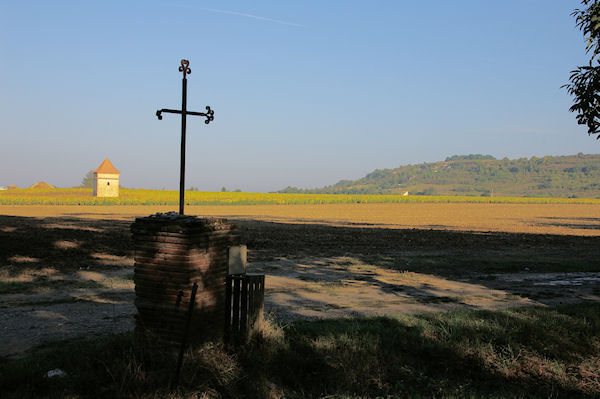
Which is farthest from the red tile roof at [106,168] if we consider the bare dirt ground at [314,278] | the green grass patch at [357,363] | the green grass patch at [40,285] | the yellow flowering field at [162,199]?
the green grass patch at [357,363]

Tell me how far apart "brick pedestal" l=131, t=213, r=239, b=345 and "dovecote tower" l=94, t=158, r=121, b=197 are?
74.0 m

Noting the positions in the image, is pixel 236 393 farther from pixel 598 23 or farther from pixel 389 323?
pixel 598 23

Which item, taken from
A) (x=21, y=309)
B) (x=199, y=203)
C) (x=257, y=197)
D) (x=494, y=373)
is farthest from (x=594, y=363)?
(x=257, y=197)

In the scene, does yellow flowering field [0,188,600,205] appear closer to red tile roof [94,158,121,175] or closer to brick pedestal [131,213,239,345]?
red tile roof [94,158,121,175]

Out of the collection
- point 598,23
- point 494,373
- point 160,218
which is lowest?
point 494,373

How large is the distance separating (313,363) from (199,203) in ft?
203

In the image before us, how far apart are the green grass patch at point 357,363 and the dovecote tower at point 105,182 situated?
73.2 metres

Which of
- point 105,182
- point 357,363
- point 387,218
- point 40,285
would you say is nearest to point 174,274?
point 357,363

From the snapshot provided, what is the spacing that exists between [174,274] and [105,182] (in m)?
75.1

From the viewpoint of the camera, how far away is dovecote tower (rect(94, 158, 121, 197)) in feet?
243

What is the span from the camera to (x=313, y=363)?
Result: 6.02 m

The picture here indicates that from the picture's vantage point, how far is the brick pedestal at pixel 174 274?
5.22m

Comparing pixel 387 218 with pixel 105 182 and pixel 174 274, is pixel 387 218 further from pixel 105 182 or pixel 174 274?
pixel 105 182

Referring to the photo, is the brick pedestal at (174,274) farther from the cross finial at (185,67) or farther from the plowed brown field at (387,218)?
the plowed brown field at (387,218)
